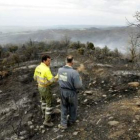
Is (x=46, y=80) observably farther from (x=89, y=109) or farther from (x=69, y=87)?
(x=89, y=109)

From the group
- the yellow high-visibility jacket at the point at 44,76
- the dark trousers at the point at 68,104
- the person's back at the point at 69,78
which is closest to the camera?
the person's back at the point at 69,78

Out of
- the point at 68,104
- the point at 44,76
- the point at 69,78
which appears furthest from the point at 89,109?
the point at 44,76

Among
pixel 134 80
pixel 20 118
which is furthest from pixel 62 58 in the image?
pixel 20 118

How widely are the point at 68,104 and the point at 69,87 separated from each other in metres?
0.52

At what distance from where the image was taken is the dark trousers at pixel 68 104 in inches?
219

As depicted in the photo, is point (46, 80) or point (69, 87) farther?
point (46, 80)

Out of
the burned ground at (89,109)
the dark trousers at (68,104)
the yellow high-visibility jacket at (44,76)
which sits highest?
the yellow high-visibility jacket at (44,76)

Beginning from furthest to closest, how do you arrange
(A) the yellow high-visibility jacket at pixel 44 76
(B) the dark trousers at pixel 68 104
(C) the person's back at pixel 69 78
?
(A) the yellow high-visibility jacket at pixel 44 76 → (B) the dark trousers at pixel 68 104 → (C) the person's back at pixel 69 78

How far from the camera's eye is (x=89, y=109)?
22.1 feet

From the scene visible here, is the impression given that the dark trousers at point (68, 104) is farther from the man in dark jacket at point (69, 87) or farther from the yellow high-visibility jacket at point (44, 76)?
the yellow high-visibility jacket at point (44, 76)

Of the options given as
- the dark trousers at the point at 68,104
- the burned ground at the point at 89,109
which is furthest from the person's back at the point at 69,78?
the burned ground at the point at 89,109

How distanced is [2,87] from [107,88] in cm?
447

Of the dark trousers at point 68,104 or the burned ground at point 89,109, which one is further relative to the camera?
the dark trousers at point 68,104

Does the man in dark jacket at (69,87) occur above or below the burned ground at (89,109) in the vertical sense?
above
